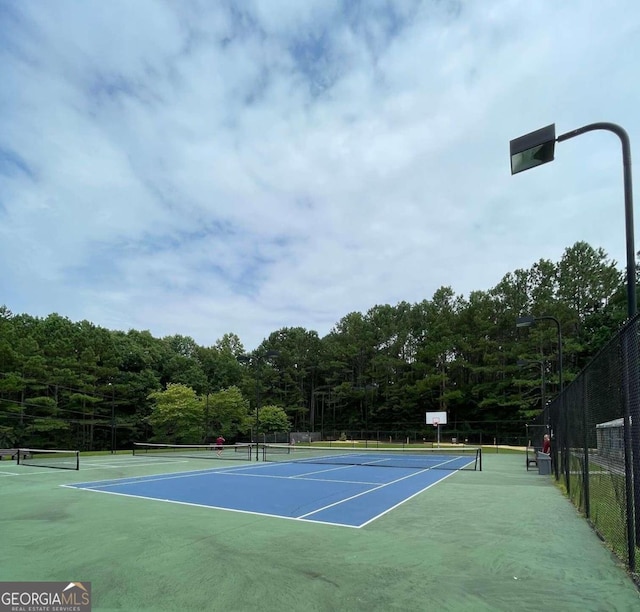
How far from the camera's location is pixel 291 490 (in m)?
13.3

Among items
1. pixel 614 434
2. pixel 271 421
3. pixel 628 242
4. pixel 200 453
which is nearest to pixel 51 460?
pixel 200 453

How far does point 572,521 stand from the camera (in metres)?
8.87

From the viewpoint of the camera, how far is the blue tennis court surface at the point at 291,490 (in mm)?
9906

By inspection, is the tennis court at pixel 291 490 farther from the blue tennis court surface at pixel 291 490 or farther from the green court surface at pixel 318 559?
the green court surface at pixel 318 559

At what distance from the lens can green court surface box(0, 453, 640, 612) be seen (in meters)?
4.74

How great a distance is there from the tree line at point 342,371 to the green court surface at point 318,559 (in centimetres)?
3737

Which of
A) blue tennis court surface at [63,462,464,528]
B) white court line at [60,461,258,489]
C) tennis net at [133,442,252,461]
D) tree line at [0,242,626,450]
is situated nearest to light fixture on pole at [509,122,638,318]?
blue tennis court surface at [63,462,464,528]

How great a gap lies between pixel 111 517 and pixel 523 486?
37.8 feet

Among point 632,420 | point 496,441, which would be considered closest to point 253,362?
point 496,441

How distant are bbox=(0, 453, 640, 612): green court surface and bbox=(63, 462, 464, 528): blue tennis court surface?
0.73 metres

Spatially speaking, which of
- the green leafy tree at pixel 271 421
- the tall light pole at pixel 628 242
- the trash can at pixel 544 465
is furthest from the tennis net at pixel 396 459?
the tall light pole at pixel 628 242

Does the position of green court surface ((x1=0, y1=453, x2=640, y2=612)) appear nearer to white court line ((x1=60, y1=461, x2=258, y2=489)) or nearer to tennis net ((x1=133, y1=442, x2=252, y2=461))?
white court line ((x1=60, y1=461, x2=258, y2=489))

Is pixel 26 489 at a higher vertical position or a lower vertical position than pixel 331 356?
lower

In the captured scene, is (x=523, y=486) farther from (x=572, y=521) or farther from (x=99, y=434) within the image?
(x=99, y=434)
